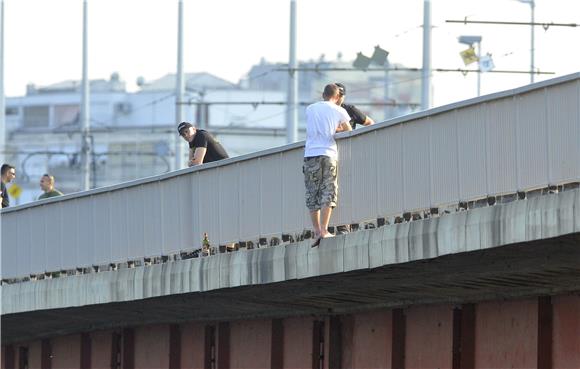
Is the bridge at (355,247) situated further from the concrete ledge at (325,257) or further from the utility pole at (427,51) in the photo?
the utility pole at (427,51)

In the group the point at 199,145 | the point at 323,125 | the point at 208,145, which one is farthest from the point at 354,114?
the point at 208,145

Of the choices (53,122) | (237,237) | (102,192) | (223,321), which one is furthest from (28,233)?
(53,122)

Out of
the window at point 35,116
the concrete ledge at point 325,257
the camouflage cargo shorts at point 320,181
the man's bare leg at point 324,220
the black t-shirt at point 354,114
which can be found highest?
the window at point 35,116

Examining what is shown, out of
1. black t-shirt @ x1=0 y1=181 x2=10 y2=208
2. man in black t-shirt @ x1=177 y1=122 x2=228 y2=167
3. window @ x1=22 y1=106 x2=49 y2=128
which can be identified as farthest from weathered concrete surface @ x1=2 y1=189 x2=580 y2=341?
window @ x1=22 y1=106 x2=49 y2=128

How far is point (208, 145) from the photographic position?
24.1 meters

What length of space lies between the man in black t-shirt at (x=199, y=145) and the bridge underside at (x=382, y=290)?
151 centimetres

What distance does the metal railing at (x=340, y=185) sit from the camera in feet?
55.4

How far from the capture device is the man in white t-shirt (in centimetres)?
1973

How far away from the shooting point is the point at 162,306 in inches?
996

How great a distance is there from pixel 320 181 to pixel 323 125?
50 centimetres

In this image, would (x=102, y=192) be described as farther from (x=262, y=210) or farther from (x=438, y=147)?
(x=438, y=147)

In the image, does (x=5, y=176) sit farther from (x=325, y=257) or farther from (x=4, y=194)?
(x=325, y=257)

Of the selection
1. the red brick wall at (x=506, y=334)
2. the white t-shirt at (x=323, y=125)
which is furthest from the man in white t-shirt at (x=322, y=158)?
the red brick wall at (x=506, y=334)

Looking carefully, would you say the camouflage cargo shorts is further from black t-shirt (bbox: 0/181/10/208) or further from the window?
the window
